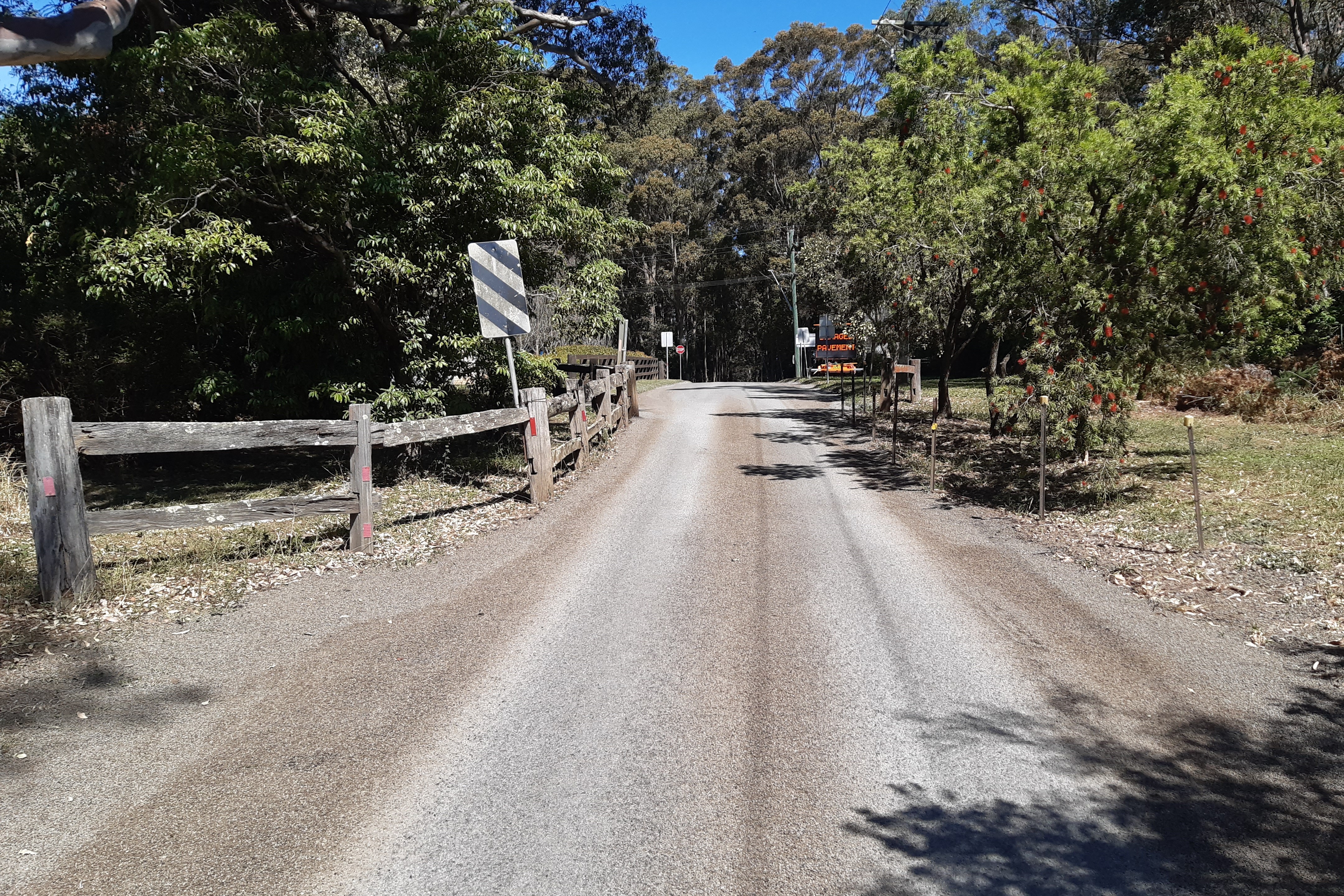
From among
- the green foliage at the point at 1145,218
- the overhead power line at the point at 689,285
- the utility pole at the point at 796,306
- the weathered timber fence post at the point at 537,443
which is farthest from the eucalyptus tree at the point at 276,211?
the overhead power line at the point at 689,285

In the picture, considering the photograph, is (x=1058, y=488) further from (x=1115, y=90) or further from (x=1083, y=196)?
(x=1115, y=90)

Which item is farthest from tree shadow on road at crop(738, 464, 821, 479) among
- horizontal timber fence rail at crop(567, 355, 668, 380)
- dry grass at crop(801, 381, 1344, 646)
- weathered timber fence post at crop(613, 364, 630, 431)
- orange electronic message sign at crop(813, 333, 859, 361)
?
orange electronic message sign at crop(813, 333, 859, 361)

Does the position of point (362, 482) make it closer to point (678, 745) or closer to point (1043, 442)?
point (678, 745)

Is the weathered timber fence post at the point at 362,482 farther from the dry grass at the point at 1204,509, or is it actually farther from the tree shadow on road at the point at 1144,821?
the dry grass at the point at 1204,509

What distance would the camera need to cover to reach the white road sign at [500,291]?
33.4ft

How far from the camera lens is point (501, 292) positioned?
10.2m

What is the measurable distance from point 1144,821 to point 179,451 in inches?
273

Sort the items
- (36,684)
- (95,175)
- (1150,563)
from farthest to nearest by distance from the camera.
A: (95,175), (1150,563), (36,684)

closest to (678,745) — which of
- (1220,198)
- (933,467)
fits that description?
(933,467)

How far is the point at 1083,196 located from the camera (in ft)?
33.2

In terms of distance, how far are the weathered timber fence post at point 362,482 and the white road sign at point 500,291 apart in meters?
2.36

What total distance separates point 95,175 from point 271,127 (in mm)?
3567

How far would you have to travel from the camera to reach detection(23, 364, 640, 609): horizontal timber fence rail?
6062mm

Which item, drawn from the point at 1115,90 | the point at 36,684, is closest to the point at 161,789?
the point at 36,684
